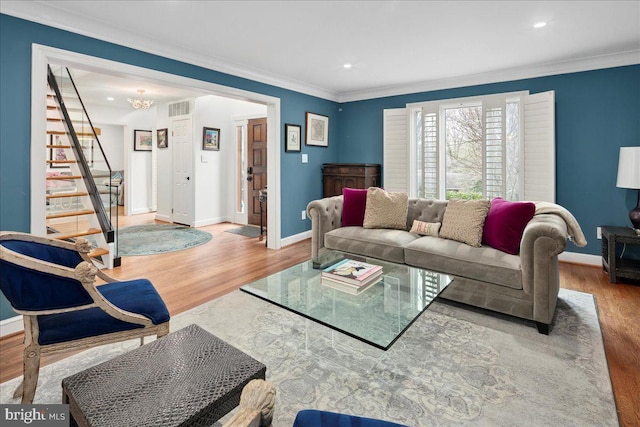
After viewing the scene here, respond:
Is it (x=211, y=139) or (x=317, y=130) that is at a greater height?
(x=211, y=139)

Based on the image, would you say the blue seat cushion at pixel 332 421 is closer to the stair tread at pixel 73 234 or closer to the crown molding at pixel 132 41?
the crown molding at pixel 132 41

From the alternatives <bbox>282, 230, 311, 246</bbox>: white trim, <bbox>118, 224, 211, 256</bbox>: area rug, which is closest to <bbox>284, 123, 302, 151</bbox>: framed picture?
<bbox>282, 230, 311, 246</bbox>: white trim

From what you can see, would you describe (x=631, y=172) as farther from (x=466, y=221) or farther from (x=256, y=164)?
(x=256, y=164)

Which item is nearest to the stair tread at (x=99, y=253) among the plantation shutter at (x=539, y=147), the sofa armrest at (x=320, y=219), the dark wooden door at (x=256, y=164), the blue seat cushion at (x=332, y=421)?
the sofa armrest at (x=320, y=219)

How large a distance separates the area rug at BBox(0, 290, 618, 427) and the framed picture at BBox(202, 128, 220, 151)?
4686 mm

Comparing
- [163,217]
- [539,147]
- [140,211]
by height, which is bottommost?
[163,217]

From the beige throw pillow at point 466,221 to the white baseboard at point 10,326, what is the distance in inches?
140

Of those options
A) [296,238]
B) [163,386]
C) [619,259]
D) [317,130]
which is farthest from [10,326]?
[619,259]

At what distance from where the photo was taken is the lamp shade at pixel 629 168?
11.1ft

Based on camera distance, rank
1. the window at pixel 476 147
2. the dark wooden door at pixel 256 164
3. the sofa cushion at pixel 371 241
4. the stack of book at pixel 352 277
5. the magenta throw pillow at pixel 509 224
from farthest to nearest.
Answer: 1. the dark wooden door at pixel 256 164
2. the window at pixel 476 147
3. the sofa cushion at pixel 371 241
4. the magenta throw pillow at pixel 509 224
5. the stack of book at pixel 352 277

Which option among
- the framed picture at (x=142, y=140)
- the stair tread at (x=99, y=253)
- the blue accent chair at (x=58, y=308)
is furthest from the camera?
the framed picture at (x=142, y=140)

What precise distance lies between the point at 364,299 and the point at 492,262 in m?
1.22

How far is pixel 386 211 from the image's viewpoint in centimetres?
365

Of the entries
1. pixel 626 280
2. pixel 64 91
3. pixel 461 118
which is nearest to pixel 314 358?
pixel 626 280
